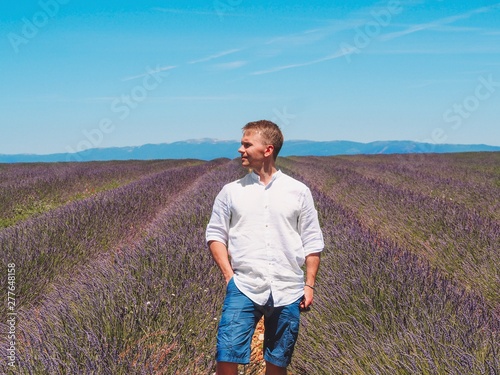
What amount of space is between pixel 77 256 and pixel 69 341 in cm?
299

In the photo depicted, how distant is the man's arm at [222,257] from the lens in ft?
6.62

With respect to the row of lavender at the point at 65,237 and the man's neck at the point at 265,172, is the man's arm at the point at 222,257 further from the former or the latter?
the row of lavender at the point at 65,237

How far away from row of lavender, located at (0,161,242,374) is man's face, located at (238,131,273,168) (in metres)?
1.00

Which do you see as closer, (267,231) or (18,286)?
(267,231)

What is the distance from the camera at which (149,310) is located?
2.76m

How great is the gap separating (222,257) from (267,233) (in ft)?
0.71

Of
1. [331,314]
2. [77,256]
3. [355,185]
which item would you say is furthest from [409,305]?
[355,185]

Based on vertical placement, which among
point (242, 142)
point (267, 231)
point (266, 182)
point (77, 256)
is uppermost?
point (242, 142)

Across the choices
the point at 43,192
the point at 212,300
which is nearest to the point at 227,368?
the point at 212,300

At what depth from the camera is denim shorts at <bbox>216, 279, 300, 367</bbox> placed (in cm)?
192

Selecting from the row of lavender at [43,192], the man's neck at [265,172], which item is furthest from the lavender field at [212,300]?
the row of lavender at [43,192]

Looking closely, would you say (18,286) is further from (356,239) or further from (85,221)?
(356,239)

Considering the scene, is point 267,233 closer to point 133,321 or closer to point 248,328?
point 248,328

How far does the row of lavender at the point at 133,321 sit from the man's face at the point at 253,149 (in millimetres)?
995
